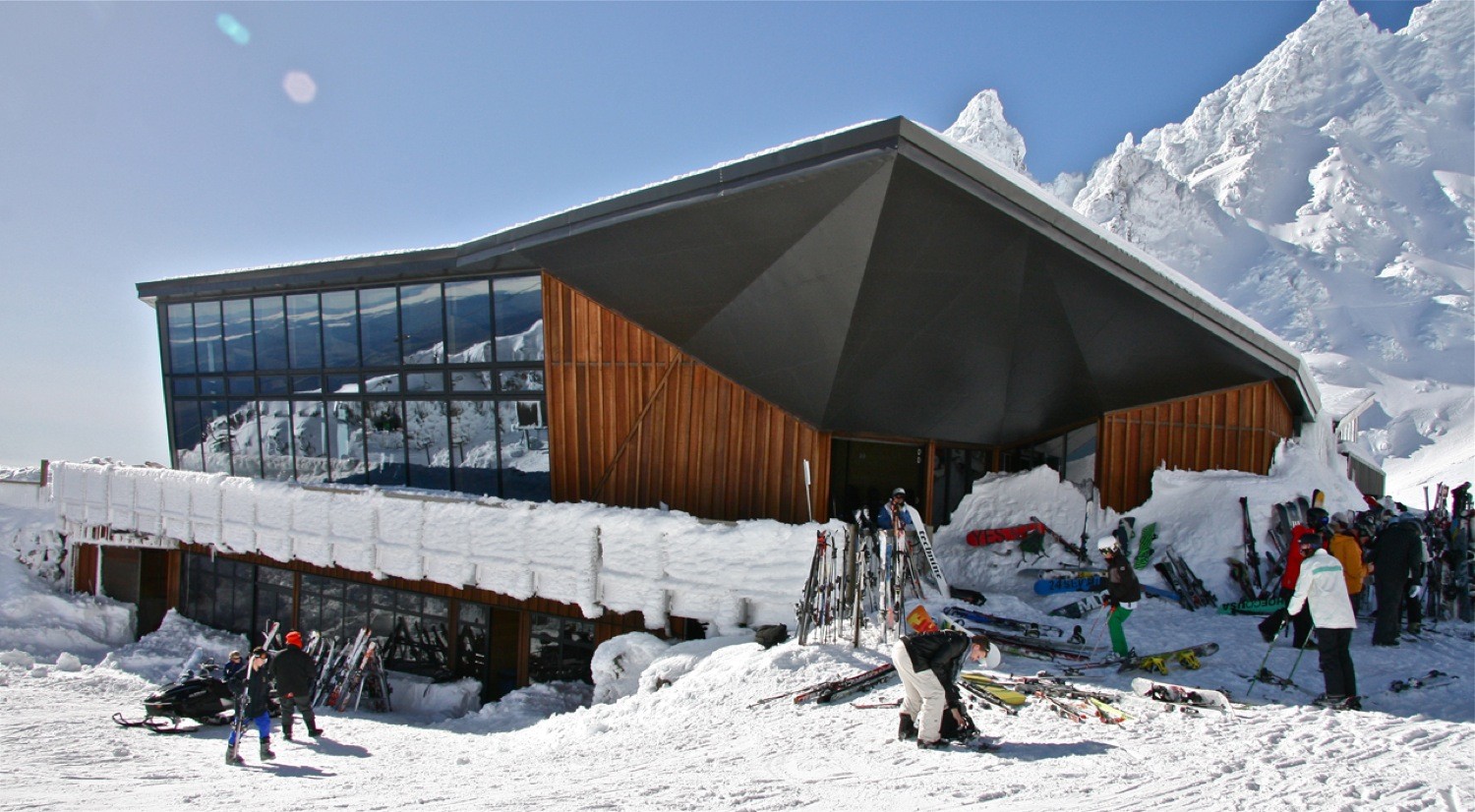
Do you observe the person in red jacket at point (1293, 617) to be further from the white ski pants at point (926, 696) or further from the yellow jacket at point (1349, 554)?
the white ski pants at point (926, 696)

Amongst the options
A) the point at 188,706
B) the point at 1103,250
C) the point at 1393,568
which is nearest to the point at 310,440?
the point at 188,706

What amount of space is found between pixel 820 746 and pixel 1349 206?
325ft

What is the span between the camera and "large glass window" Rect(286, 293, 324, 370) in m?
18.0

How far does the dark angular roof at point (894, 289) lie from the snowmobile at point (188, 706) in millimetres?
7799

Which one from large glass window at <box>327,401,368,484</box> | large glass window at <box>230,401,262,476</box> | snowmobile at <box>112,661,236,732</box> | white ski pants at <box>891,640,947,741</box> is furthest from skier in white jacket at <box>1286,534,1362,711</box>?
large glass window at <box>230,401,262,476</box>

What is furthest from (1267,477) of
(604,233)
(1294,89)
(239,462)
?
(1294,89)

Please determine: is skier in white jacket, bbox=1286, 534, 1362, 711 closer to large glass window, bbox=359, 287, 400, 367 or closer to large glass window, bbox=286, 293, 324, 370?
large glass window, bbox=359, 287, 400, 367

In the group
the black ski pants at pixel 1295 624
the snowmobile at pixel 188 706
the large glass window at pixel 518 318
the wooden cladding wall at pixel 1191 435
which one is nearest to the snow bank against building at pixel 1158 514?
the wooden cladding wall at pixel 1191 435

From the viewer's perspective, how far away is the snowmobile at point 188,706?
11734 mm

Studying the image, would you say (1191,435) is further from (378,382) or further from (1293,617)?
(378,382)

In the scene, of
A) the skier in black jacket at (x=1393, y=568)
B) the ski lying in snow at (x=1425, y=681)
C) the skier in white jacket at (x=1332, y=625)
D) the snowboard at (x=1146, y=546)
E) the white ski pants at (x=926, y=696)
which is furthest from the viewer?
the snowboard at (x=1146, y=546)

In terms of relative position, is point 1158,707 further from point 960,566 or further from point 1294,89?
point 1294,89

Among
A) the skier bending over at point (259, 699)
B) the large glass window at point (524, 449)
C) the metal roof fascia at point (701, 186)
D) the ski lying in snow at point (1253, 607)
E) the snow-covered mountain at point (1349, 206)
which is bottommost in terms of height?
the skier bending over at point (259, 699)

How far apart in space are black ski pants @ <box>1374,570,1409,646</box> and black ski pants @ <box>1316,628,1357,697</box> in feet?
10.1
